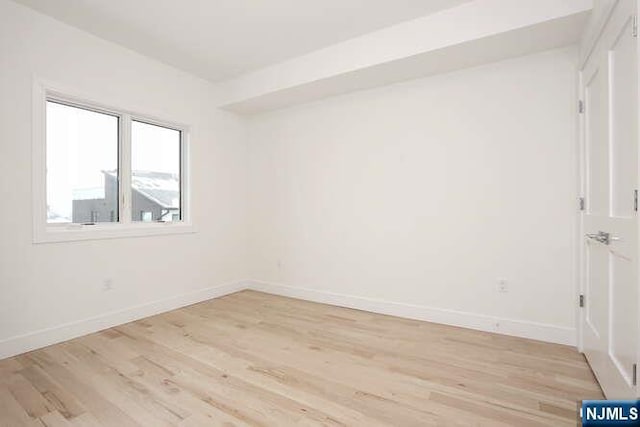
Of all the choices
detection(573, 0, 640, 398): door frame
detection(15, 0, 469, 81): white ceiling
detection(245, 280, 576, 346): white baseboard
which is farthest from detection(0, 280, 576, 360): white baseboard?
detection(15, 0, 469, 81): white ceiling

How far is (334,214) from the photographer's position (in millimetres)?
3943

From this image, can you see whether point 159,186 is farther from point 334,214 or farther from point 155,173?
point 334,214

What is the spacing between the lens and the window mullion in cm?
338

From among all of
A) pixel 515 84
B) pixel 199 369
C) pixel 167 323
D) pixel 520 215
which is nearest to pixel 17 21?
pixel 167 323

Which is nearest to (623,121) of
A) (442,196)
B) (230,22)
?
(442,196)

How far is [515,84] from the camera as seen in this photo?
9.45ft

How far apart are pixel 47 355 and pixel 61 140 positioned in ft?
6.17

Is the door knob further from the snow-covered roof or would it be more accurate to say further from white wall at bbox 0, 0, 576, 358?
the snow-covered roof

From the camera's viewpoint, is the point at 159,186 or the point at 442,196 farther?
the point at 159,186

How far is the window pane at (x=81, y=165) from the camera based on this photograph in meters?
2.90

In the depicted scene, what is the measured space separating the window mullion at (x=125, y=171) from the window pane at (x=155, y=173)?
0.08m

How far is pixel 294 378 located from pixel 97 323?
7.04 feet

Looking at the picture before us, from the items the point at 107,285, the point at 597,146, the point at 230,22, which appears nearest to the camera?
the point at 597,146

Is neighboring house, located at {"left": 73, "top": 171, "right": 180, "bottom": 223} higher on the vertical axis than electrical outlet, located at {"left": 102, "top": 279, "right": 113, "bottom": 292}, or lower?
higher
